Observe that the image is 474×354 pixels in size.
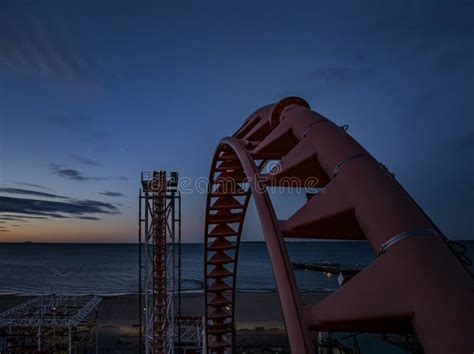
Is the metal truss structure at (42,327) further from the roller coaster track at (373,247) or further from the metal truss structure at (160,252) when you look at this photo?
the roller coaster track at (373,247)

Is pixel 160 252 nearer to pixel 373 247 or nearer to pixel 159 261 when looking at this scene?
pixel 159 261

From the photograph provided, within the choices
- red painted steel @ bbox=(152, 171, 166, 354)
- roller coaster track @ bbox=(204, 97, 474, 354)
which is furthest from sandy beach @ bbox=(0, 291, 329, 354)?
roller coaster track @ bbox=(204, 97, 474, 354)

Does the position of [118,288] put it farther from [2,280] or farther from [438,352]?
[438,352]

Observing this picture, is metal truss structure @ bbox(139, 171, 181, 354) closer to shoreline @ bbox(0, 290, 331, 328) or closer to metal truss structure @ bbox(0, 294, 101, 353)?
metal truss structure @ bbox(0, 294, 101, 353)

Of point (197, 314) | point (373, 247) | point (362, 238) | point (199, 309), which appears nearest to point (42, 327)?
point (197, 314)

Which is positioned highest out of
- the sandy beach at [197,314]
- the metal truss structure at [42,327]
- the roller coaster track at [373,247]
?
the roller coaster track at [373,247]

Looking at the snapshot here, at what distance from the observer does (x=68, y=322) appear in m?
18.7

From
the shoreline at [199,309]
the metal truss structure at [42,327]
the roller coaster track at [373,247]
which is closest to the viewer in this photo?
the roller coaster track at [373,247]

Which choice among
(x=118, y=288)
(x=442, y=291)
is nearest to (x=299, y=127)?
(x=442, y=291)

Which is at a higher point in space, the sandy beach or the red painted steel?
the red painted steel

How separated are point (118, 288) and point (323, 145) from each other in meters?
68.8

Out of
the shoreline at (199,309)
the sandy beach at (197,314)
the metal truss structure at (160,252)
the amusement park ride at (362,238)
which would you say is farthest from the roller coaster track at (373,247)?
the shoreline at (199,309)

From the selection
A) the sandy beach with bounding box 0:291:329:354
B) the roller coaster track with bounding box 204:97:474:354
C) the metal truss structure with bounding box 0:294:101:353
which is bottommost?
the sandy beach with bounding box 0:291:329:354

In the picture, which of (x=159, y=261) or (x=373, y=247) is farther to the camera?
(x=159, y=261)
